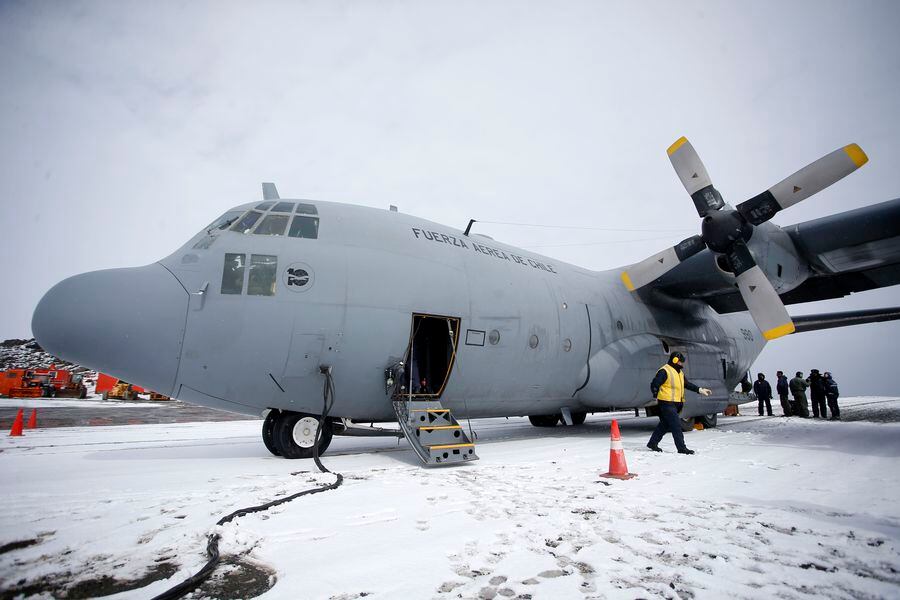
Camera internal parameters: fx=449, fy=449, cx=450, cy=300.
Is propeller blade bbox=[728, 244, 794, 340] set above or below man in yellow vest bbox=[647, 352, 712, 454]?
above

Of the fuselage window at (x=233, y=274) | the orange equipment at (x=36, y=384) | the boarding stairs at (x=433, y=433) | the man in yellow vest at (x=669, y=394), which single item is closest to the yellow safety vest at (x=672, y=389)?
the man in yellow vest at (x=669, y=394)

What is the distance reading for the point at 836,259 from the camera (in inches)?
375

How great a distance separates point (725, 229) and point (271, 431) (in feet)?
28.6

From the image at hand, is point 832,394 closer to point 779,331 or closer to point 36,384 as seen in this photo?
point 779,331

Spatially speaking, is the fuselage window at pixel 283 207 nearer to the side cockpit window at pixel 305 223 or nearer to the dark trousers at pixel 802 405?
the side cockpit window at pixel 305 223

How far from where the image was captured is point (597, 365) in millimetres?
9695

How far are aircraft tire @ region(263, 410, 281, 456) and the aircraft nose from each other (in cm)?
146

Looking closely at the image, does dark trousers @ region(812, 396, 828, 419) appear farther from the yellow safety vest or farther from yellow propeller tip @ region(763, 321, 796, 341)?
the yellow safety vest

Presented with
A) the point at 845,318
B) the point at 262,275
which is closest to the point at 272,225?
the point at 262,275

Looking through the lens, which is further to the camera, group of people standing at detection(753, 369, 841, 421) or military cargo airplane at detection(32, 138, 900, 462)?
group of people standing at detection(753, 369, 841, 421)

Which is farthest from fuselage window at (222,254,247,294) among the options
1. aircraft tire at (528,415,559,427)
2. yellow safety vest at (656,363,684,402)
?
aircraft tire at (528,415,559,427)

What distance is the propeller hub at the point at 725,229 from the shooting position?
845 centimetres

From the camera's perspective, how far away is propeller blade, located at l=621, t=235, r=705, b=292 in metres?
9.27

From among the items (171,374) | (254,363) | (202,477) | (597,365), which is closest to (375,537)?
(202,477)
